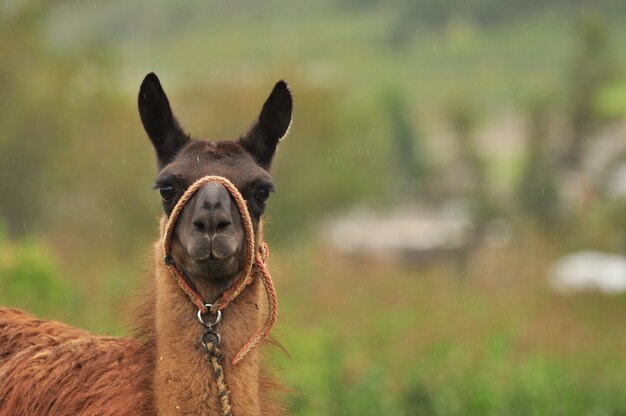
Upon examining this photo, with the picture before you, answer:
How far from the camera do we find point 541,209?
143 ft

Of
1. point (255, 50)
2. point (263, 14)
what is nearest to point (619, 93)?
point (255, 50)

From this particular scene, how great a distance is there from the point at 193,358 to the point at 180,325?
174 millimetres

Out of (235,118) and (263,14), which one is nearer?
(235,118)

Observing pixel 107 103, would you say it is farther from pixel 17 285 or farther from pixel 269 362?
pixel 269 362

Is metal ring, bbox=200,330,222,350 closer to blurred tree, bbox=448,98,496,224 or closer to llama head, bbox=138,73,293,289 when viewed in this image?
llama head, bbox=138,73,293,289

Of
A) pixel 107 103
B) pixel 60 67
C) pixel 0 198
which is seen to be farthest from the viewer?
pixel 107 103

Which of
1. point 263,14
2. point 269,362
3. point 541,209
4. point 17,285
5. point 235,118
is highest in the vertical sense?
point 263,14

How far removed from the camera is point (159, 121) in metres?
4.99

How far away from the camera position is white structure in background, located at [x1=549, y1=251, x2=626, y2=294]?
2033 cm

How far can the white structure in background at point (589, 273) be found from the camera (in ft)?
66.7

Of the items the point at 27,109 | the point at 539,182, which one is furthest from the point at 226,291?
the point at 539,182

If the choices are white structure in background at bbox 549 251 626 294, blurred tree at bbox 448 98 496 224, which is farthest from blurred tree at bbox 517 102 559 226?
white structure in background at bbox 549 251 626 294

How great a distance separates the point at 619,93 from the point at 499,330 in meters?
48.3

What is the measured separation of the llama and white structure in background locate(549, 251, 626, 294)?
51.2 ft
